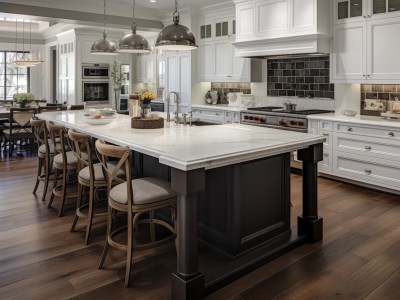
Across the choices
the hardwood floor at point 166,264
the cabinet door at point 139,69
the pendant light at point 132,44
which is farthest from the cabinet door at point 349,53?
the cabinet door at point 139,69

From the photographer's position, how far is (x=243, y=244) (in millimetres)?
2814

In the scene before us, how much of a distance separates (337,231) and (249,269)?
3.85 feet

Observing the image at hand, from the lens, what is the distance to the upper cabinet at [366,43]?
454 cm

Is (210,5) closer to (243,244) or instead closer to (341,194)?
(341,194)

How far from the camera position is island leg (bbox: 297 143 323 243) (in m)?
3.08

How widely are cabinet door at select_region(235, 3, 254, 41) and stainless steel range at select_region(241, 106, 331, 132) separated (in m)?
1.22

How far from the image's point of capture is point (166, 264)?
281 centimetres

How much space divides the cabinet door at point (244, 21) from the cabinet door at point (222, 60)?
73 centimetres

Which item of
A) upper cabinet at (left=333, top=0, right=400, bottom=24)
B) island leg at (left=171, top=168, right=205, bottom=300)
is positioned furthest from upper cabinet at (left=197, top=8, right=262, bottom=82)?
island leg at (left=171, top=168, right=205, bottom=300)

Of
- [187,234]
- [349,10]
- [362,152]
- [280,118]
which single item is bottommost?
[187,234]

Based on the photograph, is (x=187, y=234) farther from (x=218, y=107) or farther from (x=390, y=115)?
(x=218, y=107)

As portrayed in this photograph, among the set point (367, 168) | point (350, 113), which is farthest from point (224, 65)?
point (367, 168)

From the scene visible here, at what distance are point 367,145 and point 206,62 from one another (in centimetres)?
382

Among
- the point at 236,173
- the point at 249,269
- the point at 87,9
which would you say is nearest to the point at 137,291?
the point at 249,269
